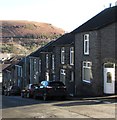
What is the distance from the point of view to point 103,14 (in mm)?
32906

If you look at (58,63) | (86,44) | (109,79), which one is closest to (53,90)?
(109,79)

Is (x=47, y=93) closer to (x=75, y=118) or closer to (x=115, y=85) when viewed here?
(x=115, y=85)

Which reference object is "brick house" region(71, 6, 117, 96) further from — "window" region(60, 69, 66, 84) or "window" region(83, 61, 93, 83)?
"window" region(60, 69, 66, 84)

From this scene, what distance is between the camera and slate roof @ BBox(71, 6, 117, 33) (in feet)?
95.6

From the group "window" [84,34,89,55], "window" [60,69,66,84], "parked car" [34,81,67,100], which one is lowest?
"parked car" [34,81,67,100]

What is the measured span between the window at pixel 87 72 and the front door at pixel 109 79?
5.75 ft

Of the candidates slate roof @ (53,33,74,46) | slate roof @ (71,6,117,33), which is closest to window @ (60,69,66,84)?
slate roof @ (53,33,74,46)

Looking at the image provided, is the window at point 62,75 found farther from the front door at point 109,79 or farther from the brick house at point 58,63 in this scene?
the front door at point 109,79

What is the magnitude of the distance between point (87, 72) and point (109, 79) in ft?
11.0

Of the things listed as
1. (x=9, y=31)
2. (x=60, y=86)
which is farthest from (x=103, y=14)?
(x=9, y=31)

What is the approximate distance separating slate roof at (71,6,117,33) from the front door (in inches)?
136

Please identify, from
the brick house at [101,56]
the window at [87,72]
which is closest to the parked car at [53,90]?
the brick house at [101,56]

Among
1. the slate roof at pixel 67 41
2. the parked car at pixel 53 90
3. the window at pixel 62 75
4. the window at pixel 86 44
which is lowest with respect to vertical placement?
the parked car at pixel 53 90

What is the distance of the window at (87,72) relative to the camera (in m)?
30.2
